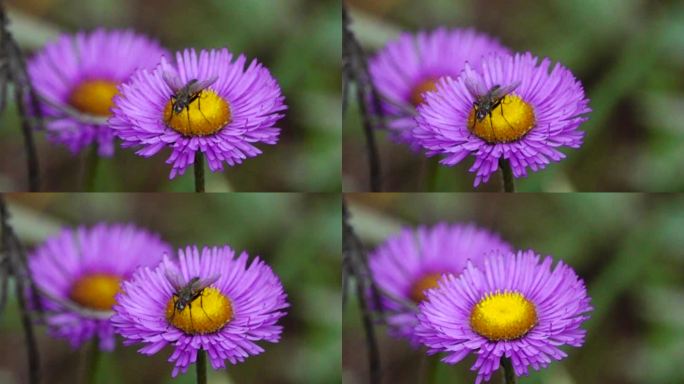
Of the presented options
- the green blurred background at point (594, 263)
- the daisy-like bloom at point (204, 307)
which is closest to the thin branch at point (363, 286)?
the green blurred background at point (594, 263)

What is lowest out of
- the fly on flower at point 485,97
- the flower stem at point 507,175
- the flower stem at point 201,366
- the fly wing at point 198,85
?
the flower stem at point 201,366

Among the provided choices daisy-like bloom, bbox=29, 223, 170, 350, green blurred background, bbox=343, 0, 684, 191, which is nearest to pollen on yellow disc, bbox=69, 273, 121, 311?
daisy-like bloom, bbox=29, 223, 170, 350

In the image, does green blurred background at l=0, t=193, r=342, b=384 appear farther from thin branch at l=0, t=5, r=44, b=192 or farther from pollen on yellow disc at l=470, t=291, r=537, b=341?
pollen on yellow disc at l=470, t=291, r=537, b=341

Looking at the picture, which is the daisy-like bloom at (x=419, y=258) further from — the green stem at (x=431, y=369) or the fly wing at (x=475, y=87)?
the fly wing at (x=475, y=87)

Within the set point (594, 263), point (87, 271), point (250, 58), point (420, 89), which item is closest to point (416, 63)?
point (420, 89)

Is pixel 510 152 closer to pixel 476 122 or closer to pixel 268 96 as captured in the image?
pixel 476 122

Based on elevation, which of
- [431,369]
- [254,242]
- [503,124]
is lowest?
[431,369]

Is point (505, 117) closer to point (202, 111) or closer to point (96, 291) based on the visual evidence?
point (202, 111)

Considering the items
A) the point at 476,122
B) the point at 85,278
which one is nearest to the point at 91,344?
the point at 85,278
